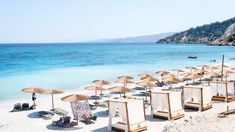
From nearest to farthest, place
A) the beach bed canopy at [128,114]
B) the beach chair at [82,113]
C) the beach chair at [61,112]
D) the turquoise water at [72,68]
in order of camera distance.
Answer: the beach bed canopy at [128,114], the beach chair at [82,113], the beach chair at [61,112], the turquoise water at [72,68]

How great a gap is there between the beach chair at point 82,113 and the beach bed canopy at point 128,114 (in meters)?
1.68

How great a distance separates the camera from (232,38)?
465ft

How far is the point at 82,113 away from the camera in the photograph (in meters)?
16.4

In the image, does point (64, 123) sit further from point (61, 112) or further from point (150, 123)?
point (150, 123)

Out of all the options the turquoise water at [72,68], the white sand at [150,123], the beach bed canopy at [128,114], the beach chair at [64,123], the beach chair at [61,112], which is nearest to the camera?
the white sand at [150,123]

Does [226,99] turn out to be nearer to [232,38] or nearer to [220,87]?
[220,87]

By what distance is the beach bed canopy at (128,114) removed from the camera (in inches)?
564

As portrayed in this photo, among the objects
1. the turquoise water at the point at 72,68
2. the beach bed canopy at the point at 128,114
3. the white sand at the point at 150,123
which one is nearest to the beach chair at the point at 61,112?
the white sand at the point at 150,123

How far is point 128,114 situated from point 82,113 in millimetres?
3007

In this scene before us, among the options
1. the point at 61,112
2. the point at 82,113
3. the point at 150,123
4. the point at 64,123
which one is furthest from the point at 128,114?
the point at 61,112

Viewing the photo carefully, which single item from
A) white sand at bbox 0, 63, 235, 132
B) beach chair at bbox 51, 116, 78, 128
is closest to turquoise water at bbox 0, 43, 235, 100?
white sand at bbox 0, 63, 235, 132

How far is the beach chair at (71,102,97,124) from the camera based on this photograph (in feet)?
53.0

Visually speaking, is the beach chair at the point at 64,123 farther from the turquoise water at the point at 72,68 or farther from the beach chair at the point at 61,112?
the turquoise water at the point at 72,68

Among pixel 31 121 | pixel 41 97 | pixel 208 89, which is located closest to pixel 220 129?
pixel 208 89
